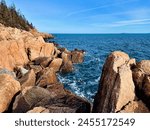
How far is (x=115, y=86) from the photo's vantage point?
1129cm

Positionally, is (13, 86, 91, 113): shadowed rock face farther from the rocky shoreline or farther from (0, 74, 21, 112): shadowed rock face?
(0, 74, 21, 112): shadowed rock face

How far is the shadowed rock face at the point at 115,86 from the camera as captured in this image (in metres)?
11.0

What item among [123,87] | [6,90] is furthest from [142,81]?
[6,90]

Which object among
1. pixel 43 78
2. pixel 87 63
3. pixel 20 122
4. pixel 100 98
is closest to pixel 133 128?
pixel 20 122

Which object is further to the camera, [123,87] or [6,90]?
[6,90]

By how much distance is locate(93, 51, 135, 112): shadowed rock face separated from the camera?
36.2 ft

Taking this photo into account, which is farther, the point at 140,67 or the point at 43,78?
the point at 43,78

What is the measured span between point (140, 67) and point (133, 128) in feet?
20.6

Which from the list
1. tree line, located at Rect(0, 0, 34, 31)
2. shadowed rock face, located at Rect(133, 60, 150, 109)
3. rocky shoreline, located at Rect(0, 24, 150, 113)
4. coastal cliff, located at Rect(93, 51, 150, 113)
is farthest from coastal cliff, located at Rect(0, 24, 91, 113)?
tree line, located at Rect(0, 0, 34, 31)

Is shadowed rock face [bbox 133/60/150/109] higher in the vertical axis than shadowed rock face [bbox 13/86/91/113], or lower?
higher

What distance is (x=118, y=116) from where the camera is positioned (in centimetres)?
677

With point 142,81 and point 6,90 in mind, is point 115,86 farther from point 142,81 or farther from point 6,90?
point 6,90

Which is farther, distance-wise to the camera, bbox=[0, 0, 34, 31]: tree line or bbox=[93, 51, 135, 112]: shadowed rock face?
bbox=[0, 0, 34, 31]: tree line

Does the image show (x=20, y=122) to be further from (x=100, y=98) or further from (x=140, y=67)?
(x=140, y=67)
